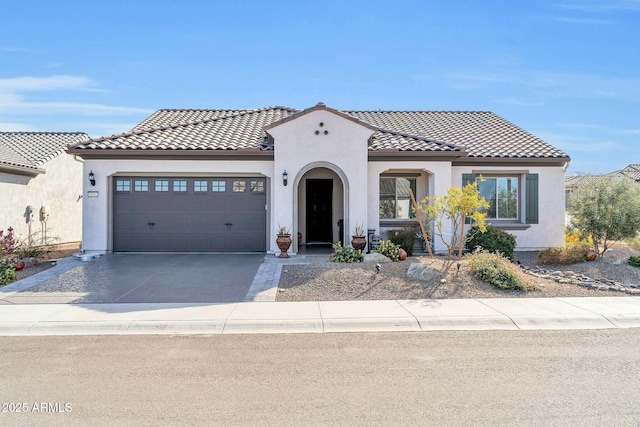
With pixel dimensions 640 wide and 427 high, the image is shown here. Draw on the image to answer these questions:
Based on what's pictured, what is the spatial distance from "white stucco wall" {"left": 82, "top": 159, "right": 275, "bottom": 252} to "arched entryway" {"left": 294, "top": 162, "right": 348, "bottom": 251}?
2.57 meters

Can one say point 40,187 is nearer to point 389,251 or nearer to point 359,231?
point 359,231

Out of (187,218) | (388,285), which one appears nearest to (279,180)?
(187,218)

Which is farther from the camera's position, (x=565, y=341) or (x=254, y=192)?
(x=254, y=192)

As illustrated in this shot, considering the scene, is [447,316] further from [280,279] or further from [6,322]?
[6,322]

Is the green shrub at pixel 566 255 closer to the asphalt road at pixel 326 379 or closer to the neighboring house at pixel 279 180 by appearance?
the neighboring house at pixel 279 180

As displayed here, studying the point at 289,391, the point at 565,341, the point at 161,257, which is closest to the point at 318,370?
the point at 289,391

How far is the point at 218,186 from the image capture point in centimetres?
1514

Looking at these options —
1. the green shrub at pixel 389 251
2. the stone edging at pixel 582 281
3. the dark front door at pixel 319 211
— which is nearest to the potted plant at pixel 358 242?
the green shrub at pixel 389 251

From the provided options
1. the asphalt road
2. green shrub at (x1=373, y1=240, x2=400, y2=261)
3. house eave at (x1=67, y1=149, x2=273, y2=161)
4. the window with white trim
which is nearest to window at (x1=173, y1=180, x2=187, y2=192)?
the window with white trim

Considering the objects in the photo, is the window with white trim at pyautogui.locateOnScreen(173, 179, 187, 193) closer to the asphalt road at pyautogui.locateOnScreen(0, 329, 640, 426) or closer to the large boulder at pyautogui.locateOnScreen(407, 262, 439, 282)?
the large boulder at pyautogui.locateOnScreen(407, 262, 439, 282)

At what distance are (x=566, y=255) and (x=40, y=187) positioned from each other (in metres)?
20.2

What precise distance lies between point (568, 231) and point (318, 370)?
37.6ft

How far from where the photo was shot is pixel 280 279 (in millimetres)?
10719

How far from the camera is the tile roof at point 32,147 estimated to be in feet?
58.0
